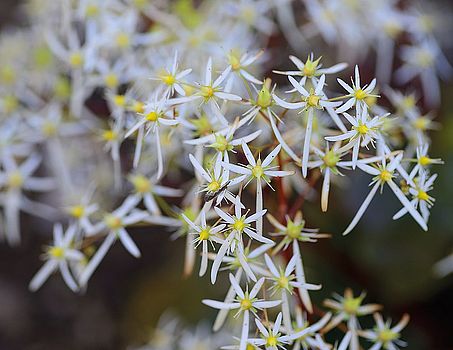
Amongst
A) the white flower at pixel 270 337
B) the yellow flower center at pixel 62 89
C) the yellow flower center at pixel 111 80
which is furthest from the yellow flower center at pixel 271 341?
the yellow flower center at pixel 62 89

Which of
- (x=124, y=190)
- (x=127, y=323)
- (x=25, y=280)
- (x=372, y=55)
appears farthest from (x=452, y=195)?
(x=25, y=280)

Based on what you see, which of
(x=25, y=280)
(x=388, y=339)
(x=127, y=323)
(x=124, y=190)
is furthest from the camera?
(x=25, y=280)

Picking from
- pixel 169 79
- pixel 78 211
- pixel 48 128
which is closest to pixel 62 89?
pixel 48 128

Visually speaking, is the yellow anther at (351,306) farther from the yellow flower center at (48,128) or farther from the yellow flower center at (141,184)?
the yellow flower center at (48,128)

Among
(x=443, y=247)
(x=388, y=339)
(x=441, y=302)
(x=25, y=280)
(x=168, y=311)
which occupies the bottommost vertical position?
(x=25, y=280)

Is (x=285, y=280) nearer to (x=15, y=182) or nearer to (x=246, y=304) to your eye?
(x=246, y=304)

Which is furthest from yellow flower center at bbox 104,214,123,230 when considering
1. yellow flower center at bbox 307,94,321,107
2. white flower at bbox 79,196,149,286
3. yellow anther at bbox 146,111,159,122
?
A: yellow flower center at bbox 307,94,321,107

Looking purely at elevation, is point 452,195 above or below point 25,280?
above

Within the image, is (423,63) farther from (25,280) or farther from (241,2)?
(25,280)

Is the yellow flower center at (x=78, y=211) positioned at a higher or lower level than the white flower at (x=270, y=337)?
lower
